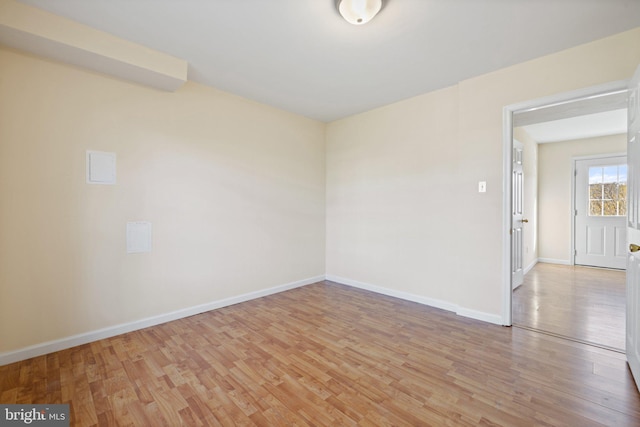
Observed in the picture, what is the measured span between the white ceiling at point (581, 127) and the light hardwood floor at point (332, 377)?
3695 millimetres

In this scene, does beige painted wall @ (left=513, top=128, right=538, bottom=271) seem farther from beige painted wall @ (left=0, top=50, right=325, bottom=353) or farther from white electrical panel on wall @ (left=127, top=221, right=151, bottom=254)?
white electrical panel on wall @ (left=127, top=221, right=151, bottom=254)

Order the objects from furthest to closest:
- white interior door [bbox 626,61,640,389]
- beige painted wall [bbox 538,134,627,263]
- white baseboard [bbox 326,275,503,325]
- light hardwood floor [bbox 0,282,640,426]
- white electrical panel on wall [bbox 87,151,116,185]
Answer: beige painted wall [bbox 538,134,627,263], white baseboard [bbox 326,275,503,325], white electrical panel on wall [bbox 87,151,116,185], white interior door [bbox 626,61,640,389], light hardwood floor [bbox 0,282,640,426]

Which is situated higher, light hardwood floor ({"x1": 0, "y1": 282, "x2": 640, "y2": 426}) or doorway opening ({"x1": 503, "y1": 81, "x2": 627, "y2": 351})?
doorway opening ({"x1": 503, "y1": 81, "x2": 627, "y2": 351})

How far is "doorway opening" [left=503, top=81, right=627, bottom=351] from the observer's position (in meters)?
2.63

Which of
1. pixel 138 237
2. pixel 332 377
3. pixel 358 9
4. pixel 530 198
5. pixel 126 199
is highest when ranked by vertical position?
pixel 358 9

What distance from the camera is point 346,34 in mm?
2289

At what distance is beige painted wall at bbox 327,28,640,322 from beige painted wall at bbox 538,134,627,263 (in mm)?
4389

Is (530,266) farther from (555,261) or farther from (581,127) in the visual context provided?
(581,127)

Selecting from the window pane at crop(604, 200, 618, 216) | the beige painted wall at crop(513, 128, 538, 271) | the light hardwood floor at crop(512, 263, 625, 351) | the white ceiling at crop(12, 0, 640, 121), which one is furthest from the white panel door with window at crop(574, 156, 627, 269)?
the white ceiling at crop(12, 0, 640, 121)

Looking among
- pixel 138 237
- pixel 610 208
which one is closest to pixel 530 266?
pixel 610 208

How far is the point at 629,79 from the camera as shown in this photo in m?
2.22

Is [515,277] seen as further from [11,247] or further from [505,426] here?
[11,247]

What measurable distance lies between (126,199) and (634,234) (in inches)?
164

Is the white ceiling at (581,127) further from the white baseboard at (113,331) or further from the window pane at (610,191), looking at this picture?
the white baseboard at (113,331)
